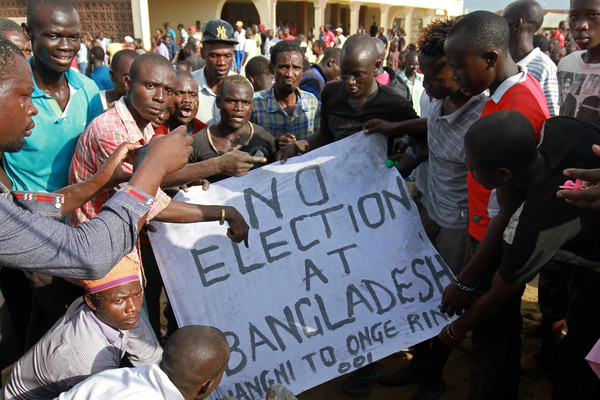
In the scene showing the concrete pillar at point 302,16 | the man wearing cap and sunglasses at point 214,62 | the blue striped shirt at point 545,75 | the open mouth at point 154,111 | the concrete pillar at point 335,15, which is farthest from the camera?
the concrete pillar at point 335,15

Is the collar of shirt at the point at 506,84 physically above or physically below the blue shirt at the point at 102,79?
above

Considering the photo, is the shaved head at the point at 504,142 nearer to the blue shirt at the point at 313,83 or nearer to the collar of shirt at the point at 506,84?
the collar of shirt at the point at 506,84

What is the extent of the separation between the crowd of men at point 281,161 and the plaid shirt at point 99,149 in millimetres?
11

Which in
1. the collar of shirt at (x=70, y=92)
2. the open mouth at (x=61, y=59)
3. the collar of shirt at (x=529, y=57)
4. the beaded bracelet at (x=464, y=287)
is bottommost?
the beaded bracelet at (x=464, y=287)

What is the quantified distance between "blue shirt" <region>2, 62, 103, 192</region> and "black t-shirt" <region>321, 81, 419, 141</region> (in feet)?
5.38

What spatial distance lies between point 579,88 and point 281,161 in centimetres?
239

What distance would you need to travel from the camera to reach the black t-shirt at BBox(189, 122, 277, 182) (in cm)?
329

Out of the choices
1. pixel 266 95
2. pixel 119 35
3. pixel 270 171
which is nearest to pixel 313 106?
pixel 266 95

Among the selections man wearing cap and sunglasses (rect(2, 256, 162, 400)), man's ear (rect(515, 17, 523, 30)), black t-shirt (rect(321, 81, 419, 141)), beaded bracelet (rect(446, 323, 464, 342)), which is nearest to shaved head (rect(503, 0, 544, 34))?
man's ear (rect(515, 17, 523, 30))

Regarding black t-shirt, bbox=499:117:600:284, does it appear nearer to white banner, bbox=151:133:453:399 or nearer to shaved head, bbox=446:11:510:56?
shaved head, bbox=446:11:510:56

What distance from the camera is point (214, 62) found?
447 cm

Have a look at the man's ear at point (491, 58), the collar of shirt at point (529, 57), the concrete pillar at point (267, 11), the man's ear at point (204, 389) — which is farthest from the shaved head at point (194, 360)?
the concrete pillar at point (267, 11)

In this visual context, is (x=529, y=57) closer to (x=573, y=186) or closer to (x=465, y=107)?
(x=465, y=107)

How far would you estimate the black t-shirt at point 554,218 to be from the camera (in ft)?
6.68
